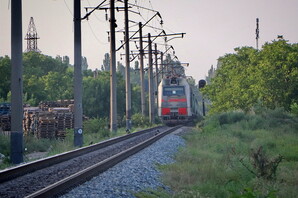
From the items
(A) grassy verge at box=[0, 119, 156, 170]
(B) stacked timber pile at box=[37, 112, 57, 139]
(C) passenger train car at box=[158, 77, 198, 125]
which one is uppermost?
(C) passenger train car at box=[158, 77, 198, 125]

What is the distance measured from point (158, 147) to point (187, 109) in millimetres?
18821

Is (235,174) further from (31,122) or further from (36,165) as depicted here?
(31,122)

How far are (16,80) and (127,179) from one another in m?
6.72

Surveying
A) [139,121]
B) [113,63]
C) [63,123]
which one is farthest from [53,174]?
[139,121]

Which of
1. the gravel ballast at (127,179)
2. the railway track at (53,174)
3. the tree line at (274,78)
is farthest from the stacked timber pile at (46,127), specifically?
the tree line at (274,78)

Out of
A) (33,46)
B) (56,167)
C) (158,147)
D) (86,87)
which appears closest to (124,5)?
(86,87)

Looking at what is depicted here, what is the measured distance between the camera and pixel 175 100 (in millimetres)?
36000

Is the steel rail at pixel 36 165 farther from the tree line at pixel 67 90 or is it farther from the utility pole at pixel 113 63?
the tree line at pixel 67 90

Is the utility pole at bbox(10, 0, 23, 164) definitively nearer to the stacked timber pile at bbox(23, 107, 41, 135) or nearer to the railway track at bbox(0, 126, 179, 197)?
the railway track at bbox(0, 126, 179, 197)

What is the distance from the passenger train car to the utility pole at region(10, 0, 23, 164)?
859 inches

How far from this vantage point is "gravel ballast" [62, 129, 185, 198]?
856cm

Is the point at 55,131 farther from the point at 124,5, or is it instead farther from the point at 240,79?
the point at 240,79

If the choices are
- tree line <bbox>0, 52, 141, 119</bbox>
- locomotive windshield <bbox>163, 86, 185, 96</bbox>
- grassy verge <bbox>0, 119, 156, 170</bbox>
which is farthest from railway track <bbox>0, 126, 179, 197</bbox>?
tree line <bbox>0, 52, 141, 119</bbox>

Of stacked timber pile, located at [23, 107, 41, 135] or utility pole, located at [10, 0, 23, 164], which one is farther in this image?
stacked timber pile, located at [23, 107, 41, 135]
